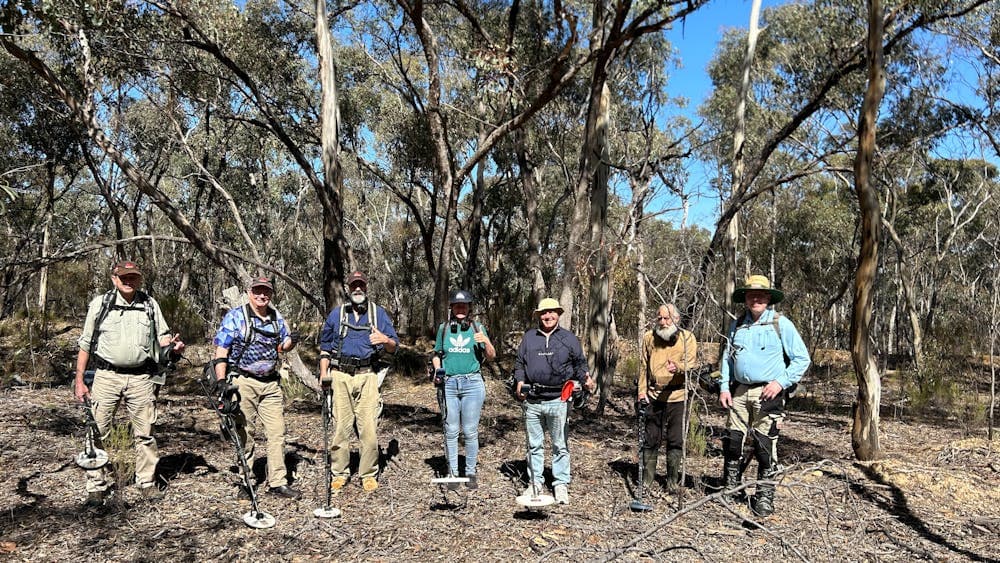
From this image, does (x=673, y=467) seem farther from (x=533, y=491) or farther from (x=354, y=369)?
(x=354, y=369)

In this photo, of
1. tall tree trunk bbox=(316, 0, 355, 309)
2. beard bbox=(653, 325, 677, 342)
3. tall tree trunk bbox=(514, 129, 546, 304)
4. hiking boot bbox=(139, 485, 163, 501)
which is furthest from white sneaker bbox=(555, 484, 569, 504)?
tall tree trunk bbox=(514, 129, 546, 304)

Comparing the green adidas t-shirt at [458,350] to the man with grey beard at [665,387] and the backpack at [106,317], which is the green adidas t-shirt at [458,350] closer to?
the man with grey beard at [665,387]

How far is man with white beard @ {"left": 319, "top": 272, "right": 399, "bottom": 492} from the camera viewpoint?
202 inches

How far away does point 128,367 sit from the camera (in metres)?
4.66

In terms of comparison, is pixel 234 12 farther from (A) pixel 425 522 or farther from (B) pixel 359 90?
(A) pixel 425 522

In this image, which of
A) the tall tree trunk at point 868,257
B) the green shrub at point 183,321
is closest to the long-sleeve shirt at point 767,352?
the tall tree trunk at point 868,257

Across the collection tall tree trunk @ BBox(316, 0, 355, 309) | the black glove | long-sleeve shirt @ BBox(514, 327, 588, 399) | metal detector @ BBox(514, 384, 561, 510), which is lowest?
metal detector @ BBox(514, 384, 561, 510)

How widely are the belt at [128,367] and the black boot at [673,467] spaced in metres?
4.08

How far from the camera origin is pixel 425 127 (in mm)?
15586

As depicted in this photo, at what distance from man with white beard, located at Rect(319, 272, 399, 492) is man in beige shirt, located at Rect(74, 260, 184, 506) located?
45.0 inches

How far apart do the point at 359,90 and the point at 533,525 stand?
1487cm

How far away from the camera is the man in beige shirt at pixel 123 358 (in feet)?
15.0

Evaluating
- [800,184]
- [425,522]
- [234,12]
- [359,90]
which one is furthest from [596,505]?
[800,184]

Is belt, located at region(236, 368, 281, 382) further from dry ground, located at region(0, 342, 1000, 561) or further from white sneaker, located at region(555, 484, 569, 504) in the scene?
white sneaker, located at region(555, 484, 569, 504)
